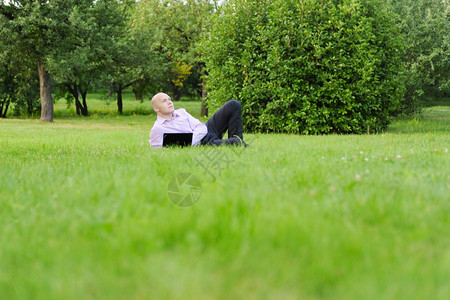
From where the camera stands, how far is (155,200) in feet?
9.67

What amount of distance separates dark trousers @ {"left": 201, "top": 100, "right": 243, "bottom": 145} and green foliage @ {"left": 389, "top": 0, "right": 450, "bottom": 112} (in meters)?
13.5

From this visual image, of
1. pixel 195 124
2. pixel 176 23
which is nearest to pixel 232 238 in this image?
pixel 195 124

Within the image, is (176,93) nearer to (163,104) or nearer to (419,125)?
(419,125)

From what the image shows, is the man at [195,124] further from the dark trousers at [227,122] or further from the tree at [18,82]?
the tree at [18,82]

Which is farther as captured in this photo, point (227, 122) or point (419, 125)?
point (419, 125)

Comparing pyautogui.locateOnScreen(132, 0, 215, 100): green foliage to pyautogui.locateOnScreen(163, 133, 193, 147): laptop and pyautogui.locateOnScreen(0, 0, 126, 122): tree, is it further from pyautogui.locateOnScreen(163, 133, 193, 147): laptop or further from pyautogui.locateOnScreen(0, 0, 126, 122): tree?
pyautogui.locateOnScreen(163, 133, 193, 147): laptop

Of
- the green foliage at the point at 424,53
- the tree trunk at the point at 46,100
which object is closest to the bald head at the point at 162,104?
the green foliage at the point at 424,53

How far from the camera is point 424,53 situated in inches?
797

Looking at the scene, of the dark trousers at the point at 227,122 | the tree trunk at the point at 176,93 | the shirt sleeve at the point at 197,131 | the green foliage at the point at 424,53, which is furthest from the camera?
the tree trunk at the point at 176,93

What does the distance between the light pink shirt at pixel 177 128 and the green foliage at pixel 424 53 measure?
46.3 feet

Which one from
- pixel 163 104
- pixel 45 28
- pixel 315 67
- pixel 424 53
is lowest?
pixel 163 104

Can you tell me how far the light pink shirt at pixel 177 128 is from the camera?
734 cm

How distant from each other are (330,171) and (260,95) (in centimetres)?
888

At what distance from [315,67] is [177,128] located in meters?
6.21
